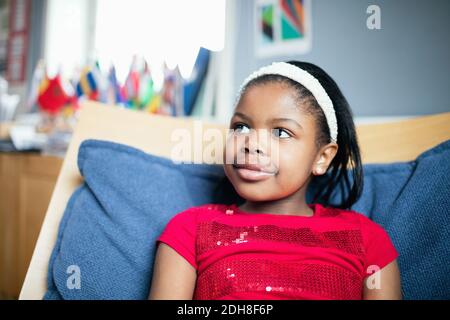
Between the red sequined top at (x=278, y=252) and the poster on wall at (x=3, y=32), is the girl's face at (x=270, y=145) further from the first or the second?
the poster on wall at (x=3, y=32)

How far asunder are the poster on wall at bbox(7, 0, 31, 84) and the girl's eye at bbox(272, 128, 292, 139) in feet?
8.40

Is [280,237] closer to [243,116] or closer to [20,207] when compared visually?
[243,116]

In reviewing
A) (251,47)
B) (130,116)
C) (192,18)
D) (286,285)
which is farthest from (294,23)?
(286,285)

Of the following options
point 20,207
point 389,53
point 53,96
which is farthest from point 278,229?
point 53,96

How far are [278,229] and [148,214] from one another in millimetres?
275

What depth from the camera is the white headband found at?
2.32 ft

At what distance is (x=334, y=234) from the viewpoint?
2.22 ft

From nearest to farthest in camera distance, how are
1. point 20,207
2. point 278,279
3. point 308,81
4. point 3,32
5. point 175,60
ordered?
point 278,279 < point 308,81 < point 175,60 < point 20,207 < point 3,32

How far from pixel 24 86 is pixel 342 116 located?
255 centimetres

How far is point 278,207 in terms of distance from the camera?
0.73 metres

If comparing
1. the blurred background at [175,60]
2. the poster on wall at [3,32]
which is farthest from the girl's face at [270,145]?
the poster on wall at [3,32]

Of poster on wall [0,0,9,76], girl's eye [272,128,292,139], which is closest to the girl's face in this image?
girl's eye [272,128,292,139]

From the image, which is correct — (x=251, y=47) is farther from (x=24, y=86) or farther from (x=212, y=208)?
(x=24, y=86)
